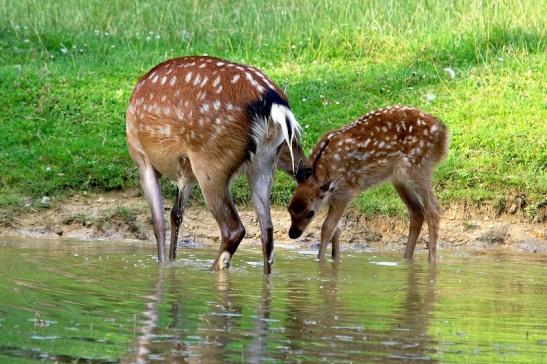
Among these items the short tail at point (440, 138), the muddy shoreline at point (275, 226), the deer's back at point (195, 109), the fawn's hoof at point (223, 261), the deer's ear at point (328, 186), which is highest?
the deer's back at point (195, 109)

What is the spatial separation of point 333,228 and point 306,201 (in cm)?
37

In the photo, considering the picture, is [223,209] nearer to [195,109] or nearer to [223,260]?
[223,260]

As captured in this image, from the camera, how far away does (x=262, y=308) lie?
648cm

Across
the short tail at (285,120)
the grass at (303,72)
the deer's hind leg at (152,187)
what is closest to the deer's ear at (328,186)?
the grass at (303,72)

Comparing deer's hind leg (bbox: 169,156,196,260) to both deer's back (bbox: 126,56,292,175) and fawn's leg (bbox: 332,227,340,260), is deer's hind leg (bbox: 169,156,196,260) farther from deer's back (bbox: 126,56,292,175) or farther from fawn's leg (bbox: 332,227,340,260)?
fawn's leg (bbox: 332,227,340,260)

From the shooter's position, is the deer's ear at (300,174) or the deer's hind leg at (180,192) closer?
the deer's hind leg at (180,192)

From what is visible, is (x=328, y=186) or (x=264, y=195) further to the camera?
(x=328, y=186)

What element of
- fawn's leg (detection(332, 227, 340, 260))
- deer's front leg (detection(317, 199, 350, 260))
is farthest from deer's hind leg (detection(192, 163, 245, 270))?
fawn's leg (detection(332, 227, 340, 260))

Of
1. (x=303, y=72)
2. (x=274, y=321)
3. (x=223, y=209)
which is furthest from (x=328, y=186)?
(x=274, y=321)

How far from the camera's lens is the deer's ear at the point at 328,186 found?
9.75 metres

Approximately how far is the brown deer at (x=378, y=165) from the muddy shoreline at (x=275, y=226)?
396 millimetres

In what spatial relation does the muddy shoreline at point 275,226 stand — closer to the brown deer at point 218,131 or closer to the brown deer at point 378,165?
the brown deer at point 378,165

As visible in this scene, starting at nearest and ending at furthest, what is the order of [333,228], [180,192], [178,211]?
[180,192], [178,211], [333,228]

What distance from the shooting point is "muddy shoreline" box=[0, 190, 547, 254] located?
32.3ft
